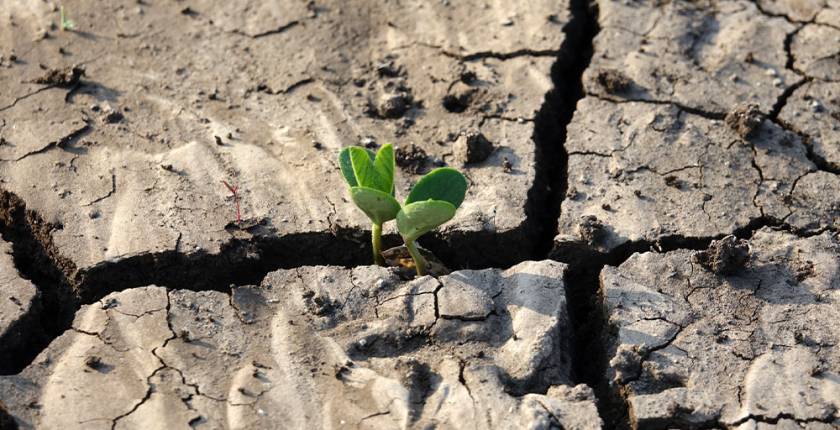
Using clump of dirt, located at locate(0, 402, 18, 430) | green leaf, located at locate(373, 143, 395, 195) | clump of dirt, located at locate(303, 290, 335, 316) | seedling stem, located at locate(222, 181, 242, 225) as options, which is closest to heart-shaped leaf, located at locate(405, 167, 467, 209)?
green leaf, located at locate(373, 143, 395, 195)

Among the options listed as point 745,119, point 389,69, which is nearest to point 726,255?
point 745,119

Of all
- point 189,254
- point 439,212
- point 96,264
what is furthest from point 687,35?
point 96,264

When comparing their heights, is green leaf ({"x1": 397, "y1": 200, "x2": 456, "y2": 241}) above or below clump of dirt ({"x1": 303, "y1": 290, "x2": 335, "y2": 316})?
above

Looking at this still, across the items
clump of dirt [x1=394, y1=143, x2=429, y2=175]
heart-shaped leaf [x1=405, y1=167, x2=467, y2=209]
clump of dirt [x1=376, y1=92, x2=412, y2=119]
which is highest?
clump of dirt [x1=376, y1=92, x2=412, y2=119]

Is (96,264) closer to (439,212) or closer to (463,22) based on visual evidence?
(439,212)

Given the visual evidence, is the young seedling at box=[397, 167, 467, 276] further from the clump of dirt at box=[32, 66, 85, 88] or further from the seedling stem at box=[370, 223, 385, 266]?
the clump of dirt at box=[32, 66, 85, 88]

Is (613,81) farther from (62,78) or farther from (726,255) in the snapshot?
(62,78)
